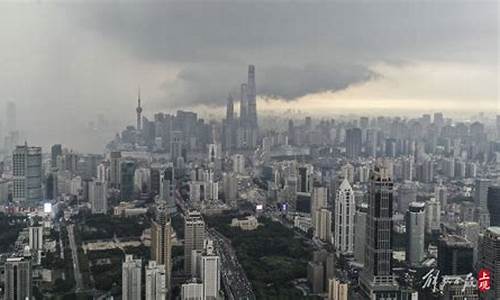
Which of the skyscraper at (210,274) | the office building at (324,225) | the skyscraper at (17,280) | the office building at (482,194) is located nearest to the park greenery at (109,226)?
the skyscraper at (210,274)

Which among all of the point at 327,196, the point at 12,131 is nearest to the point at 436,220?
the point at 327,196

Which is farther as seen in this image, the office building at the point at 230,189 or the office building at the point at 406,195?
the office building at the point at 230,189

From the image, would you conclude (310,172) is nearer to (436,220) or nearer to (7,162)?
(436,220)

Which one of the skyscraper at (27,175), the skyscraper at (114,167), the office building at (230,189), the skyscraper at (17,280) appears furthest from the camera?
the office building at (230,189)

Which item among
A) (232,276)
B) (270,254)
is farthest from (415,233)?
(232,276)

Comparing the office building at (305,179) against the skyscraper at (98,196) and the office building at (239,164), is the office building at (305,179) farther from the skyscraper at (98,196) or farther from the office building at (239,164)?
the skyscraper at (98,196)

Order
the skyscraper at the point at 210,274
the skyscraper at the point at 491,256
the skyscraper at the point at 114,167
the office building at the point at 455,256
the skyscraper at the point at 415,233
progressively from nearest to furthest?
the skyscraper at the point at 491,256 < the office building at the point at 455,256 < the skyscraper at the point at 210,274 < the skyscraper at the point at 415,233 < the skyscraper at the point at 114,167

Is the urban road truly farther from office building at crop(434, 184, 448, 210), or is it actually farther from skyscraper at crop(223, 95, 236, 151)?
office building at crop(434, 184, 448, 210)
